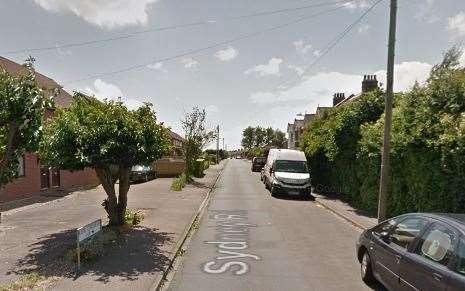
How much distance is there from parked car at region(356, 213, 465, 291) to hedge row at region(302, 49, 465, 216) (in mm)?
4083

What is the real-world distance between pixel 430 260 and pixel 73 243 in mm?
7919

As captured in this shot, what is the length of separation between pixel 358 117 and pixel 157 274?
1277 cm

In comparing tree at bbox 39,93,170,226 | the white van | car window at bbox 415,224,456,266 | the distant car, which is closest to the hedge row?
the white van

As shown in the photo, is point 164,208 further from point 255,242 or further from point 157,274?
point 157,274

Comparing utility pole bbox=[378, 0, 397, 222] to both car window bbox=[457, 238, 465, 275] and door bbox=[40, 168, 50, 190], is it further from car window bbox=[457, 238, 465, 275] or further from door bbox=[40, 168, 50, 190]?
door bbox=[40, 168, 50, 190]

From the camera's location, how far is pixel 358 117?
57.8ft

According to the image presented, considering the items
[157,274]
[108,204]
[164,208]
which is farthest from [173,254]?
[164,208]

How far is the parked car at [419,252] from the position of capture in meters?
4.71

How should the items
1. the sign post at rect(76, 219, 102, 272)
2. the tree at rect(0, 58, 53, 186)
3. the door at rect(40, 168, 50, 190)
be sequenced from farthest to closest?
Result: the door at rect(40, 168, 50, 190) < the sign post at rect(76, 219, 102, 272) < the tree at rect(0, 58, 53, 186)

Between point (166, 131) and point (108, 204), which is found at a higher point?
point (166, 131)

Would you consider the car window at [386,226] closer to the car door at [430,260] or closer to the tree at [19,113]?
the car door at [430,260]

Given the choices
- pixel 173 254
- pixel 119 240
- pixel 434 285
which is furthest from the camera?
pixel 119 240

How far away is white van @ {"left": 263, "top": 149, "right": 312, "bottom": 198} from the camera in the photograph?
66.6 feet

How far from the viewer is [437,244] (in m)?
5.16
